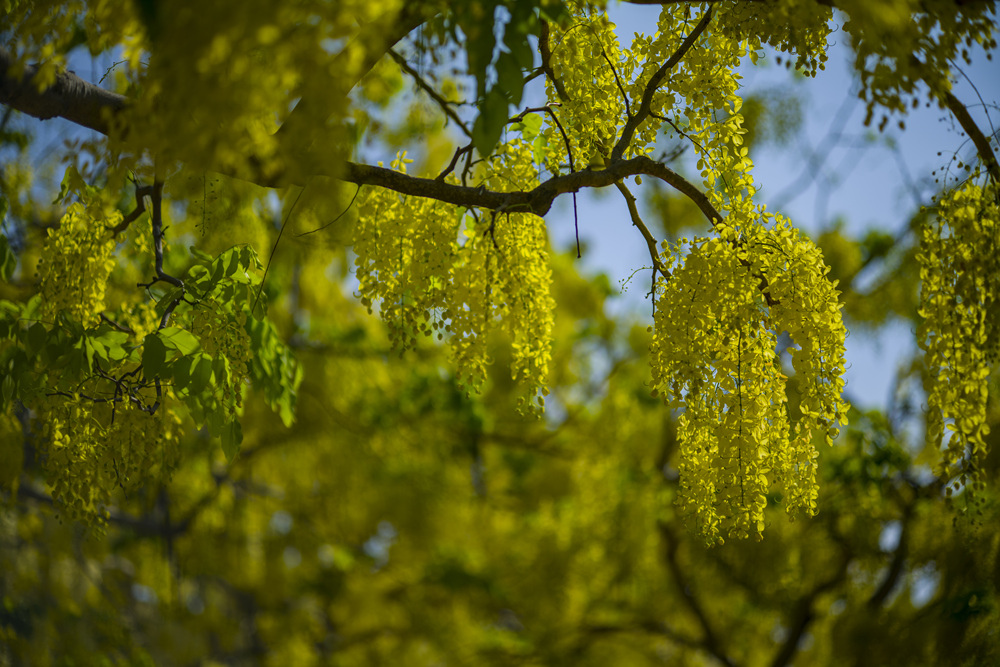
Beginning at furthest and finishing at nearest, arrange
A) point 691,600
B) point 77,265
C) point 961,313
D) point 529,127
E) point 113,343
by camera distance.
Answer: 1. point 691,600
2. point 529,127
3. point 77,265
4. point 113,343
5. point 961,313

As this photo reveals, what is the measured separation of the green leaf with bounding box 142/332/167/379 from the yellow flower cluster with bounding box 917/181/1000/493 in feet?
8.33

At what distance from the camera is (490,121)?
1.94 m

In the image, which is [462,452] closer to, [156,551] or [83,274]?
[156,551]

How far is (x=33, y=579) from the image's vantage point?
5789 mm

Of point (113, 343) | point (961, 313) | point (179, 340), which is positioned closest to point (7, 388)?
point (113, 343)

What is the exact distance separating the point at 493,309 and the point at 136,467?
1530 millimetres

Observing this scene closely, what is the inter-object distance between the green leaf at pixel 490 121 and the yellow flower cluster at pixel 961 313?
162 centimetres

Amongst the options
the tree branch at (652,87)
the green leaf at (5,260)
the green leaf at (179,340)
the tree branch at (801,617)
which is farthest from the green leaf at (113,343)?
the tree branch at (801,617)

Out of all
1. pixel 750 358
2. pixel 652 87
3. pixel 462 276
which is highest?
pixel 652 87

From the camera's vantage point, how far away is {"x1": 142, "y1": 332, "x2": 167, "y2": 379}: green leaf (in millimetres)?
2461

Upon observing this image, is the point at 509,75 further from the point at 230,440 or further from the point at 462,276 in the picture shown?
the point at 230,440

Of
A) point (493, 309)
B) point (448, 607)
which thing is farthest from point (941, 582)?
point (448, 607)

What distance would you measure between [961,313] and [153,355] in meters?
2.67

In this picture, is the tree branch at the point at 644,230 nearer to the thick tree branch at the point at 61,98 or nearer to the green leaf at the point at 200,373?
the green leaf at the point at 200,373
